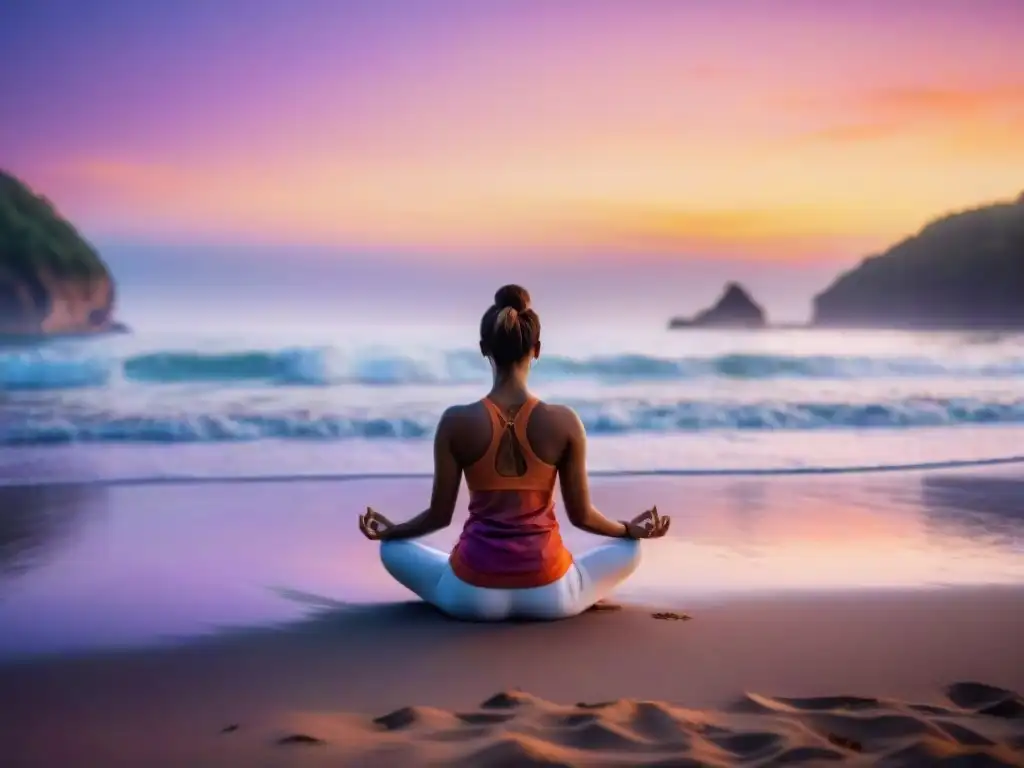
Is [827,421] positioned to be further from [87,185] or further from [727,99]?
[87,185]

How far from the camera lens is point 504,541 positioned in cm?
271

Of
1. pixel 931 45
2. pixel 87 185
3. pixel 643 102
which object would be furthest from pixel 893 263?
pixel 87 185

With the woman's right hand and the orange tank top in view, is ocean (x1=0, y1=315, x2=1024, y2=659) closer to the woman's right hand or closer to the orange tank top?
the woman's right hand

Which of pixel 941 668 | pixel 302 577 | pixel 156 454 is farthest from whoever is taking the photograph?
pixel 156 454

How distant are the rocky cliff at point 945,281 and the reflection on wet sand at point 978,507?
6.30m

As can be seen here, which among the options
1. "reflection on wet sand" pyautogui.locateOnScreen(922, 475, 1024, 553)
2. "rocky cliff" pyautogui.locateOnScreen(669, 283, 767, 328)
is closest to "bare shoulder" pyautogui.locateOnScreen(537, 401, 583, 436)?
"reflection on wet sand" pyautogui.locateOnScreen(922, 475, 1024, 553)

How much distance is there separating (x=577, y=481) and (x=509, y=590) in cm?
33

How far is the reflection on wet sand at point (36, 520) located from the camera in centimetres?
377

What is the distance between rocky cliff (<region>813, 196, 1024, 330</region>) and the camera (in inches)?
453

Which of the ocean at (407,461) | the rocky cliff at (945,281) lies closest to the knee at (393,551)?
the ocean at (407,461)

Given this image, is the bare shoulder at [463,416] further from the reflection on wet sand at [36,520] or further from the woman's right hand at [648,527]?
the reflection on wet sand at [36,520]

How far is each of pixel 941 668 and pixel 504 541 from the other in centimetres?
106

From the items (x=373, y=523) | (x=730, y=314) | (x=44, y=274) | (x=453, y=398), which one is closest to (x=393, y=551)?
(x=373, y=523)

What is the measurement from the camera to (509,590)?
2781 millimetres
